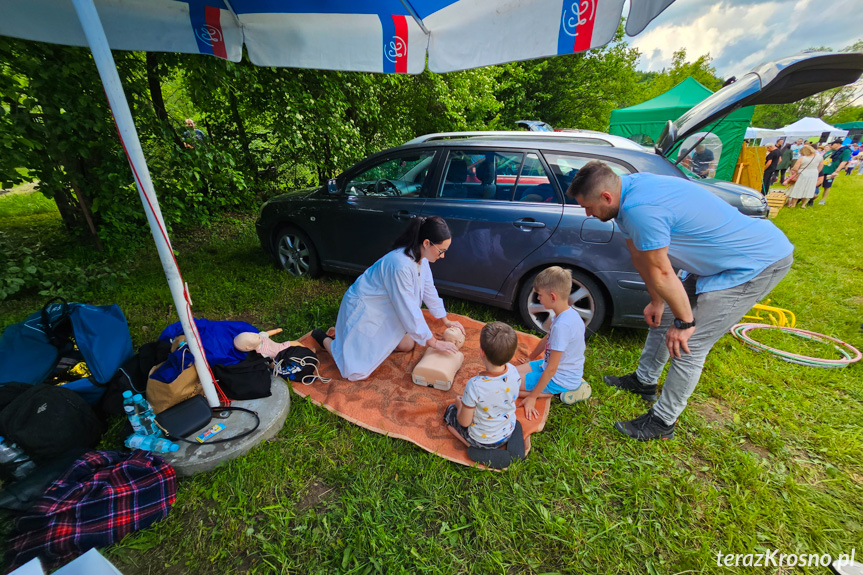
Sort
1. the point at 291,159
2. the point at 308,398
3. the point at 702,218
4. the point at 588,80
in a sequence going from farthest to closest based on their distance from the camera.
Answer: the point at 588,80
the point at 291,159
the point at 308,398
the point at 702,218

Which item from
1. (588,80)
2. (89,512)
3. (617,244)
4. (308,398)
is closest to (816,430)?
(617,244)

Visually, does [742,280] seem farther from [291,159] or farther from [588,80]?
[588,80]

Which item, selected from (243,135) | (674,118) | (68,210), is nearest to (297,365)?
(68,210)

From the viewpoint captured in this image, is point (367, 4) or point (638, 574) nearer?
point (638, 574)

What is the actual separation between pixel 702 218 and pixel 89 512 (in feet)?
11.9

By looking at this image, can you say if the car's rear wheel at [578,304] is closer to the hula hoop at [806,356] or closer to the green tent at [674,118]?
the hula hoop at [806,356]

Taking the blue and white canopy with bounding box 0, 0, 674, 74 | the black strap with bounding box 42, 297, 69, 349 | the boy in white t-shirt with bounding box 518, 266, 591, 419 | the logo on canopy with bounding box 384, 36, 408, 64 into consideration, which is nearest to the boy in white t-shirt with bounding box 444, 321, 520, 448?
the boy in white t-shirt with bounding box 518, 266, 591, 419

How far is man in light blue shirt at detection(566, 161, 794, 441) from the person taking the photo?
192cm

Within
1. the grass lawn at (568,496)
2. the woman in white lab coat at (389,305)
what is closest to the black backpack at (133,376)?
the grass lawn at (568,496)

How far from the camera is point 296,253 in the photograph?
4801 millimetres

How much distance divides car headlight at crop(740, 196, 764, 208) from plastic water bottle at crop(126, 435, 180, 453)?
466cm

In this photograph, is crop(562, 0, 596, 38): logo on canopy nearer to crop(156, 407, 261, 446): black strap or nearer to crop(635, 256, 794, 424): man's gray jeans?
crop(635, 256, 794, 424): man's gray jeans

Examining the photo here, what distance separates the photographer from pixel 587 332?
3.35m

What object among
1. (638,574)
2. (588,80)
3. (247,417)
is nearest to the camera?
(638,574)
